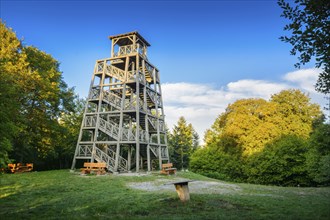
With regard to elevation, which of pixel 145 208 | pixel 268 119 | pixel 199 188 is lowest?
pixel 145 208

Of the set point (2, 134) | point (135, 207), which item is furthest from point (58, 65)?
point (135, 207)

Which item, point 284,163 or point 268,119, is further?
point 268,119

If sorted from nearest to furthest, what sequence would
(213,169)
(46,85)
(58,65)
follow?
(46,85) → (58,65) → (213,169)

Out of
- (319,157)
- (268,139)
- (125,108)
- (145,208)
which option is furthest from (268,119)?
(145,208)

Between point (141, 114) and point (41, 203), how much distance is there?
16145 millimetres

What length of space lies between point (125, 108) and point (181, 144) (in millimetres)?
27141

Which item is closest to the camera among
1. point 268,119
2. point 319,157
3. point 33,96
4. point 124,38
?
point 319,157

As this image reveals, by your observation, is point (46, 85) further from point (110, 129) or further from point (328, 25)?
point (328, 25)

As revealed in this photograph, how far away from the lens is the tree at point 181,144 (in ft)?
158

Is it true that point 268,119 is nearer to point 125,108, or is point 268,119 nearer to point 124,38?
point 125,108

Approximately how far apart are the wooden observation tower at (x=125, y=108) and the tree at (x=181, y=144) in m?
21.7

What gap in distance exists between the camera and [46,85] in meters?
21.5

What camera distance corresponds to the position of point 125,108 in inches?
953

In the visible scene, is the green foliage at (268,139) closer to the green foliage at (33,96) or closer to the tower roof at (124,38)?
the tower roof at (124,38)
